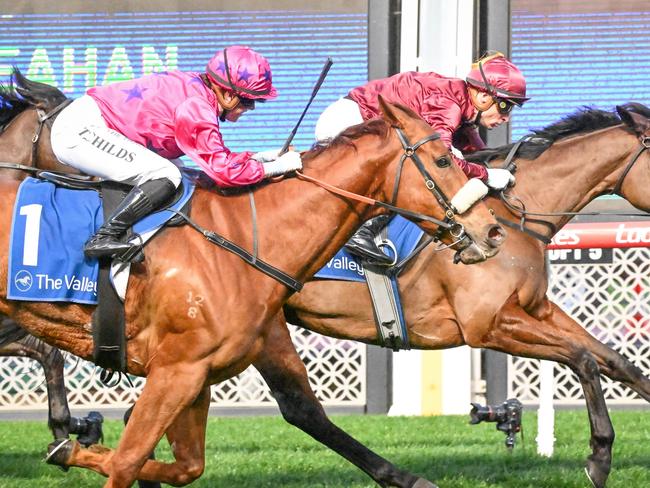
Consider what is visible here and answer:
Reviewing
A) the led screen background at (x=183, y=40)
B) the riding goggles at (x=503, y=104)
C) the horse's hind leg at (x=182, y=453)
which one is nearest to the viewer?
the horse's hind leg at (x=182, y=453)

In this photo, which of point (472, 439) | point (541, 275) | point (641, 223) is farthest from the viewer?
point (641, 223)

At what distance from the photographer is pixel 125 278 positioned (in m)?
4.80

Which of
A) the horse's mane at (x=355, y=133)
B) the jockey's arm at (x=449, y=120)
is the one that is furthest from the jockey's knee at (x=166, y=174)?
the jockey's arm at (x=449, y=120)

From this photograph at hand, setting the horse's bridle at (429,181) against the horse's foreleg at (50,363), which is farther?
the horse's foreleg at (50,363)

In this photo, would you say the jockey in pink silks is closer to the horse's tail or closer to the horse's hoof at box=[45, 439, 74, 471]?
the horse's hoof at box=[45, 439, 74, 471]

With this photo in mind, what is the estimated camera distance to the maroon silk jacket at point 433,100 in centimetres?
591

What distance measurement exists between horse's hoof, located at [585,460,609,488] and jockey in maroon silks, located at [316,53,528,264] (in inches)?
51.8

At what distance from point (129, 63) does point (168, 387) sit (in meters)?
5.83

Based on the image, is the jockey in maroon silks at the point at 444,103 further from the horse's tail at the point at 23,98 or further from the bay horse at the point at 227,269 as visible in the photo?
the horse's tail at the point at 23,98

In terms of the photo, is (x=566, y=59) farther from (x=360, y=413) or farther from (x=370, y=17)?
(x=360, y=413)

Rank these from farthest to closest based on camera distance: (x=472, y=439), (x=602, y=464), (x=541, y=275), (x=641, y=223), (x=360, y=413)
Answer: (x=360, y=413)
(x=641, y=223)
(x=472, y=439)
(x=541, y=275)
(x=602, y=464)

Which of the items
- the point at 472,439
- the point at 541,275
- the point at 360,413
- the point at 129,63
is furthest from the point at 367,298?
the point at 129,63

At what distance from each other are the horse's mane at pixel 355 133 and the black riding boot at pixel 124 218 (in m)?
0.60

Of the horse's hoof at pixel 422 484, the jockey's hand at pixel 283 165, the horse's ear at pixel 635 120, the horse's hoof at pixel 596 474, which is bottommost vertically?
the horse's hoof at pixel 596 474
